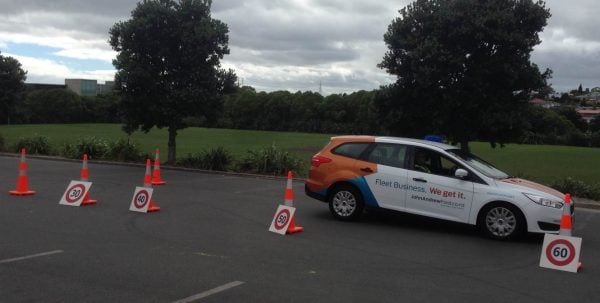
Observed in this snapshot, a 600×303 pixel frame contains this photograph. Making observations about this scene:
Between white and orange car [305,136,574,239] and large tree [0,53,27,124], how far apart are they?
43599 mm

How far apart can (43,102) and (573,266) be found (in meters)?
82.3

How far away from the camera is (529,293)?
6.11 meters

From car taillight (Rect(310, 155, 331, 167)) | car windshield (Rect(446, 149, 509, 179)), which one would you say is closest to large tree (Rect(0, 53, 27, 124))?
car taillight (Rect(310, 155, 331, 167))

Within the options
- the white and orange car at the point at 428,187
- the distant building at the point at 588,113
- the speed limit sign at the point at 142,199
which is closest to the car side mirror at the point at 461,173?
the white and orange car at the point at 428,187

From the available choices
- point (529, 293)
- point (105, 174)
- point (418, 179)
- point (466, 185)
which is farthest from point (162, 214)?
point (105, 174)

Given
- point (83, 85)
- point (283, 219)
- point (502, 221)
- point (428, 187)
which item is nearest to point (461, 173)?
point (428, 187)

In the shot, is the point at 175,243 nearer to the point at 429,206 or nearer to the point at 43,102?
the point at 429,206

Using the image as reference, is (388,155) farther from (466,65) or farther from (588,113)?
(588,113)

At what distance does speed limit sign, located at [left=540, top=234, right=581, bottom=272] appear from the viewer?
714 centimetres

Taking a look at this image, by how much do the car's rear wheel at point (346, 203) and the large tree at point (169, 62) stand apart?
10.1 m

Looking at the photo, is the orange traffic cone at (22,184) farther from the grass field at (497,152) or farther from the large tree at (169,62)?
the grass field at (497,152)

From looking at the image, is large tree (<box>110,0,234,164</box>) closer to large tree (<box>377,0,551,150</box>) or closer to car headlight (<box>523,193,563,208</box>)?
large tree (<box>377,0,551,150</box>)

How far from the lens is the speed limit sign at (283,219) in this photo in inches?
347

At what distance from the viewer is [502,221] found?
8.80 metres
